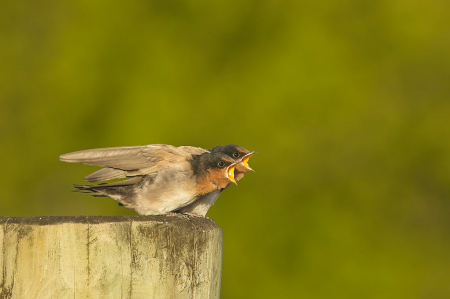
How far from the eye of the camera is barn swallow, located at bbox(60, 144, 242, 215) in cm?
564

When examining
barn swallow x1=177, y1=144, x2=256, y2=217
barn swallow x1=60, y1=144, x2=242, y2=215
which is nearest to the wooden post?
barn swallow x1=60, y1=144, x2=242, y2=215

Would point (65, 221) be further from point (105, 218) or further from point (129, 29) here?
point (129, 29)

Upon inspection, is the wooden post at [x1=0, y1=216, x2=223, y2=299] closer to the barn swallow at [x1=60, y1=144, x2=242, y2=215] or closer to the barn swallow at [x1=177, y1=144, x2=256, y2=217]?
the barn swallow at [x1=60, y1=144, x2=242, y2=215]

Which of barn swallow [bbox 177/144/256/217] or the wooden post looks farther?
barn swallow [bbox 177/144/256/217]

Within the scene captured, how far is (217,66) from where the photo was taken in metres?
11.0

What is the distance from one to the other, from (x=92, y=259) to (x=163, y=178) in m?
2.75

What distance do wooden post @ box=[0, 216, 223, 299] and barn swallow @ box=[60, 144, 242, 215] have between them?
2.44 meters

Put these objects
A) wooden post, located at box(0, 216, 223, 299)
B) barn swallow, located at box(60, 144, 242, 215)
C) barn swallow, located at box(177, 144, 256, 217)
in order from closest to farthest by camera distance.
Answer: wooden post, located at box(0, 216, 223, 299) < barn swallow, located at box(60, 144, 242, 215) < barn swallow, located at box(177, 144, 256, 217)

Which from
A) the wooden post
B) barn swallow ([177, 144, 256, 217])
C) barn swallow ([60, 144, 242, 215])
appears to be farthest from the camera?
barn swallow ([177, 144, 256, 217])

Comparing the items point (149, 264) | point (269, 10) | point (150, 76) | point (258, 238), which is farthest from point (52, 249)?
point (269, 10)

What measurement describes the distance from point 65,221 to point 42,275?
0.28 meters

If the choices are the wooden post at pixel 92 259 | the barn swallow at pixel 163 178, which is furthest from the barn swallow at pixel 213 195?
the wooden post at pixel 92 259

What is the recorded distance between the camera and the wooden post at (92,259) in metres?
2.92

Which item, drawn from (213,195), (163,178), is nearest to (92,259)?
(163,178)
